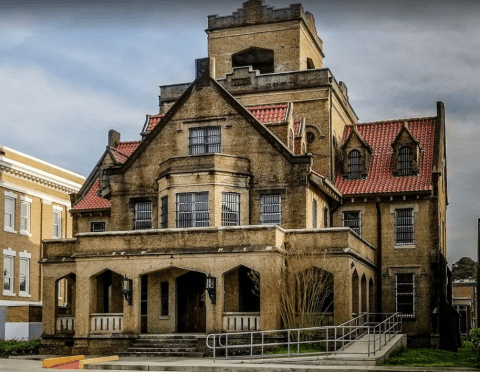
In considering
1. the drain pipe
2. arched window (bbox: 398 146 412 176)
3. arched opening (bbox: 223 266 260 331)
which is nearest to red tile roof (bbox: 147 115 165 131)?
arched opening (bbox: 223 266 260 331)

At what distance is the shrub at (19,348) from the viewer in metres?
34.5

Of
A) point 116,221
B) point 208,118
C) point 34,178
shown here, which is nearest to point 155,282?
point 116,221

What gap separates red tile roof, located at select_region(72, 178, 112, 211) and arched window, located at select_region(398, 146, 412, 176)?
15.8m

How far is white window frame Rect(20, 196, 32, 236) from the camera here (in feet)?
166

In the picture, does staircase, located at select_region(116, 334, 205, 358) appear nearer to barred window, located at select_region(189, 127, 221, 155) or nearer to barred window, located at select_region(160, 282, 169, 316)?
barred window, located at select_region(160, 282, 169, 316)

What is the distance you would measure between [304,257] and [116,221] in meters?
10.7

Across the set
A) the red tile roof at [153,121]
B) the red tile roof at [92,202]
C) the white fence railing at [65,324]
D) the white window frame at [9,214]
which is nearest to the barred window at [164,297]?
the white fence railing at [65,324]

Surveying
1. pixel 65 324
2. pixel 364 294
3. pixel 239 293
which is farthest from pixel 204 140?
pixel 65 324

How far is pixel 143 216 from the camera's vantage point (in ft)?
127

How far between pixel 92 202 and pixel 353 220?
47.5 feet

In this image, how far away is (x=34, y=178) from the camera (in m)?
51.7

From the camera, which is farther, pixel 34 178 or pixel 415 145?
pixel 34 178

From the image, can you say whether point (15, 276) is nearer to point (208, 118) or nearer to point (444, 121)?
point (208, 118)

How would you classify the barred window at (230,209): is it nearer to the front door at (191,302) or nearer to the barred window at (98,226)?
the front door at (191,302)
